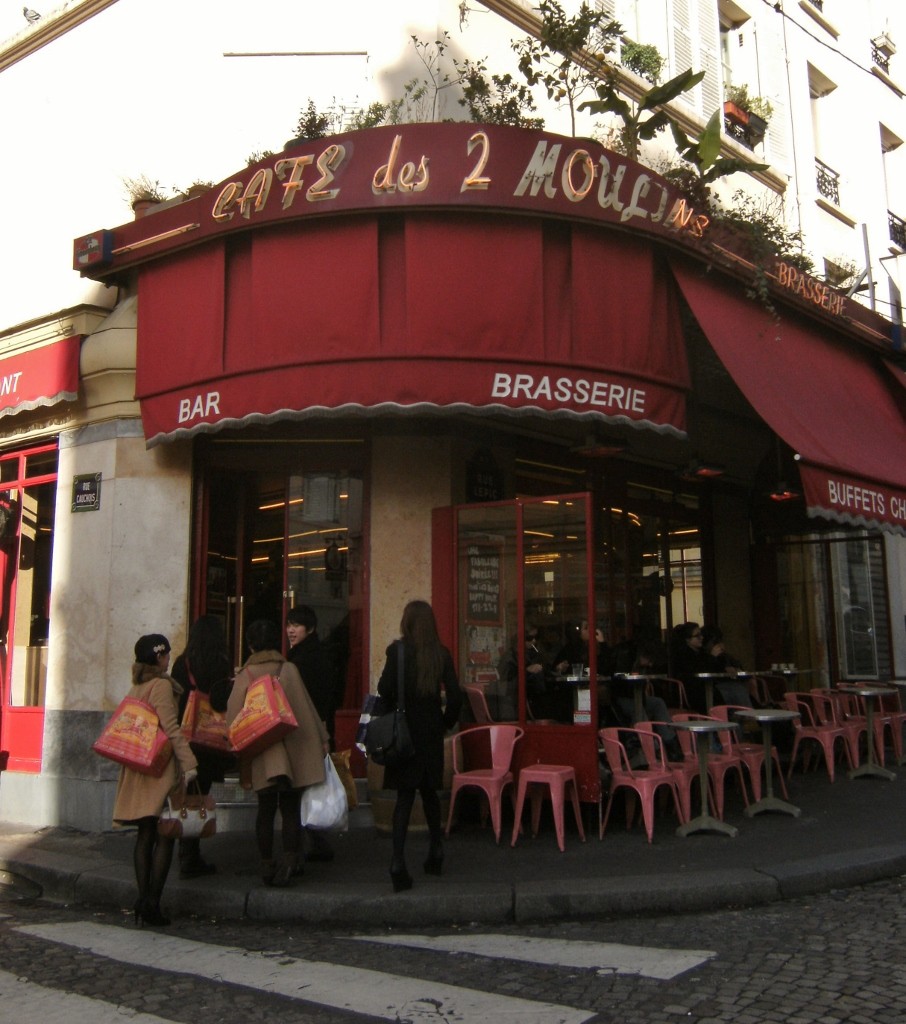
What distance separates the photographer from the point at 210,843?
770cm

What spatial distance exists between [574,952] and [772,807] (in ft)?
11.5

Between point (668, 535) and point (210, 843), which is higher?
point (668, 535)

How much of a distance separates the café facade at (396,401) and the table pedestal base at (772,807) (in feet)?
4.72

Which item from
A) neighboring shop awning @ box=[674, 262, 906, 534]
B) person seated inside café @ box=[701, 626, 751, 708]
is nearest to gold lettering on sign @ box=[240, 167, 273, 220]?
neighboring shop awning @ box=[674, 262, 906, 534]

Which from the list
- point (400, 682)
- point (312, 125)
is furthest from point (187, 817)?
point (312, 125)

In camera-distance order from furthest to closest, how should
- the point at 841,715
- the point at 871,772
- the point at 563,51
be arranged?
the point at 841,715, the point at 871,772, the point at 563,51

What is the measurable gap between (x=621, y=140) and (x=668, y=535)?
4.79 m

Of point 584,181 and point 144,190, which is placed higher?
point 144,190

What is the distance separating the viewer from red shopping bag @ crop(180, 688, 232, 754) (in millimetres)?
6586

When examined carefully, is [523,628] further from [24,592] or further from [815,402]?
[24,592]

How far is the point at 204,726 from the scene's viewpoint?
21.7 ft

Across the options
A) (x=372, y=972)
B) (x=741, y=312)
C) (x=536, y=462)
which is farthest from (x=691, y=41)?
(x=372, y=972)

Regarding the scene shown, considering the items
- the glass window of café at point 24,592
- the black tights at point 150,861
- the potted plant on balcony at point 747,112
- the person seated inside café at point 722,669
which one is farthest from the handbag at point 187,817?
the potted plant on balcony at point 747,112

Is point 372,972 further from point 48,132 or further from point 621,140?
point 48,132
